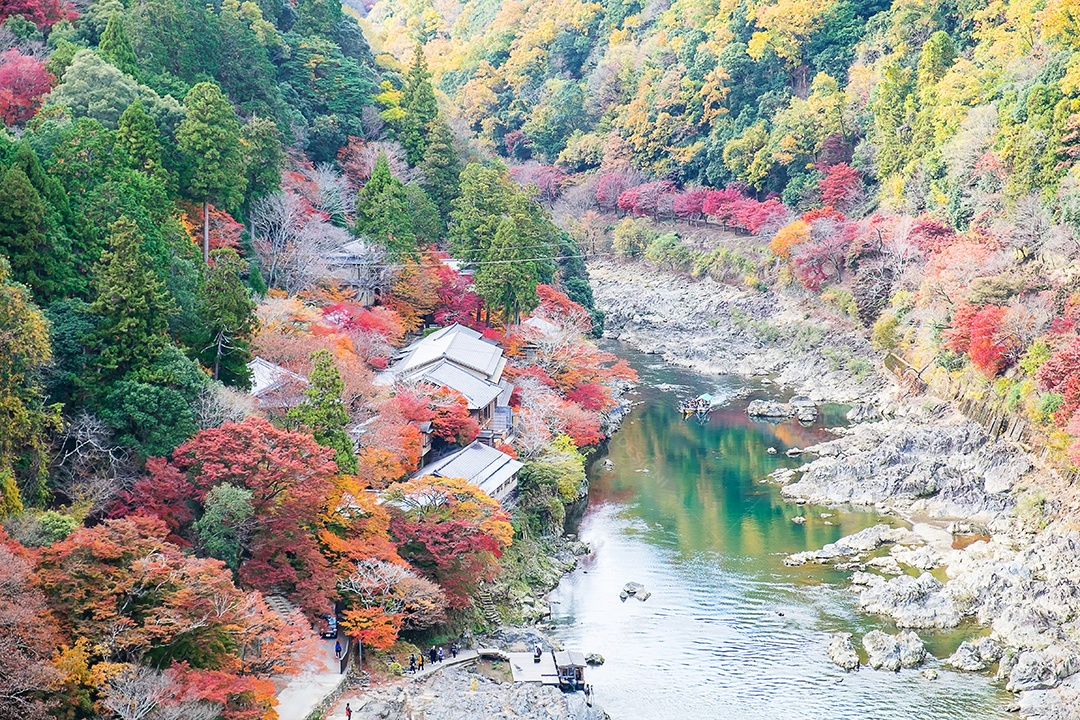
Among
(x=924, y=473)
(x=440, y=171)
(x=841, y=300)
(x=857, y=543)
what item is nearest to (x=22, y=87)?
(x=440, y=171)

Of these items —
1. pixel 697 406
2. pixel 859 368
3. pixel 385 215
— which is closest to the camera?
pixel 385 215

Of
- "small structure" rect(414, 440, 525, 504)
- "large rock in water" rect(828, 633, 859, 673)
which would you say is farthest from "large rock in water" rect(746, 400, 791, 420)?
"large rock in water" rect(828, 633, 859, 673)

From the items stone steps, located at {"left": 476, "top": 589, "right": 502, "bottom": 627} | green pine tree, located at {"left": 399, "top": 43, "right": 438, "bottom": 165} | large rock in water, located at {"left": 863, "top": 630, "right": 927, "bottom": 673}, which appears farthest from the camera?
green pine tree, located at {"left": 399, "top": 43, "right": 438, "bottom": 165}

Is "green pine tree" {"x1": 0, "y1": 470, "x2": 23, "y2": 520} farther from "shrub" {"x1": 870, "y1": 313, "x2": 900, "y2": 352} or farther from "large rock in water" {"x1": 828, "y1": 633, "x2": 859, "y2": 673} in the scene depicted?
"shrub" {"x1": 870, "y1": 313, "x2": 900, "y2": 352}

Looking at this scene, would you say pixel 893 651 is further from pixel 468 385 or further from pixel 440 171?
pixel 440 171

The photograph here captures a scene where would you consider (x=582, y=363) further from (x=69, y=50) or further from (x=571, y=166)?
(x=571, y=166)

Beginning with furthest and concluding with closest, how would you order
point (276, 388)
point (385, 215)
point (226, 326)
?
1. point (385, 215)
2. point (276, 388)
3. point (226, 326)

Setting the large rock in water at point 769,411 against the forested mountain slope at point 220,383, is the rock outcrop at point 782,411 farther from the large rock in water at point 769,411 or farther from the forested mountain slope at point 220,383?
the forested mountain slope at point 220,383
